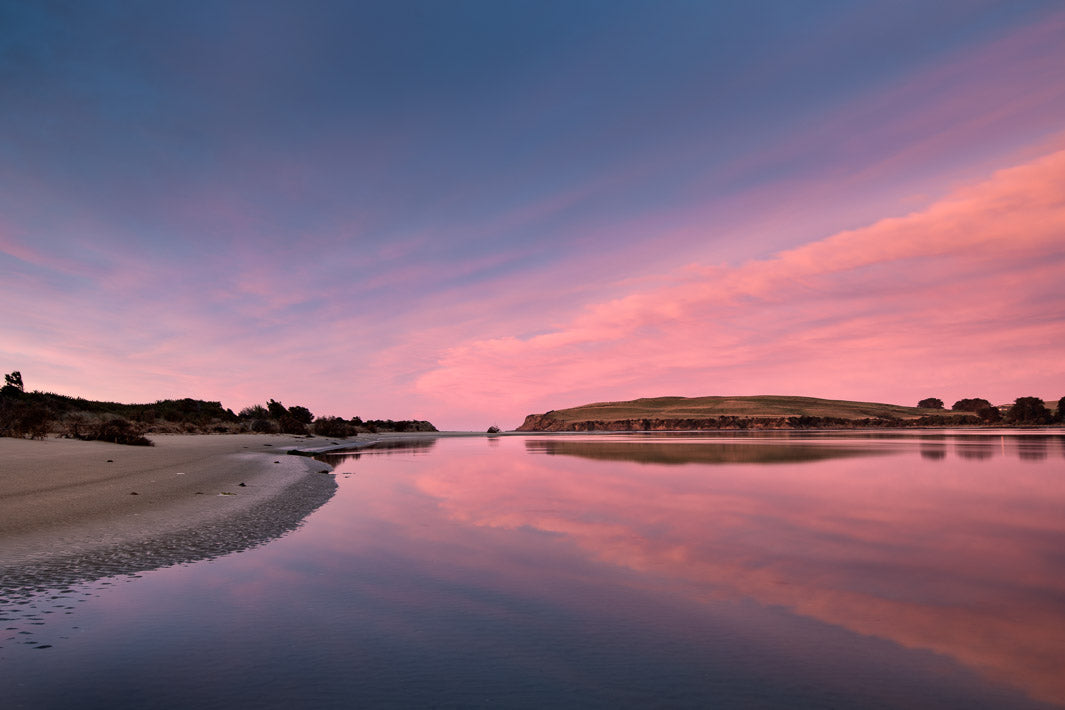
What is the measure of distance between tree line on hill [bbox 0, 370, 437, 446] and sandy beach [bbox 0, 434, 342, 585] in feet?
11.5

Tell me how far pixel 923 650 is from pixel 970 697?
128cm

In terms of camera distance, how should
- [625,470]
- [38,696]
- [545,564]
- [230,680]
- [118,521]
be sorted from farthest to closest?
[625,470] → [118,521] → [545,564] → [230,680] → [38,696]

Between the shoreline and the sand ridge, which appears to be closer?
the shoreline

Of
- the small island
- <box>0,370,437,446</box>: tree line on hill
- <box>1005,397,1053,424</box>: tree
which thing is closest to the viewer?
<box>0,370,437,446</box>: tree line on hill

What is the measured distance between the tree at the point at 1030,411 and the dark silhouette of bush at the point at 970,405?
26.2 metres

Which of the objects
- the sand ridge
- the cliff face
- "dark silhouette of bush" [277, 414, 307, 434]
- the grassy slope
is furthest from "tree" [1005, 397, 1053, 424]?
the sand ridge

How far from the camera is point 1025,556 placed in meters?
11.3

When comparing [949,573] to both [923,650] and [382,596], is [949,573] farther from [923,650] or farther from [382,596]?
[382,596]

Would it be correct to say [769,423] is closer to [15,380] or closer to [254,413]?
[254,413]

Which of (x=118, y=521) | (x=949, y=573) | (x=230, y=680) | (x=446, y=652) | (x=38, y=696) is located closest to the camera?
(x=38, y=696)

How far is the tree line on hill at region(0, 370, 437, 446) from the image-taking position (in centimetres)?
3033

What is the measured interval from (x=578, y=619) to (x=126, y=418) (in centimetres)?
5942

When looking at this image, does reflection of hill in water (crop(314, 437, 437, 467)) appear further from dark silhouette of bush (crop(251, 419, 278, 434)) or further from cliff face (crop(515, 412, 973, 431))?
cliff face (crop(515, 412, 973, 431))

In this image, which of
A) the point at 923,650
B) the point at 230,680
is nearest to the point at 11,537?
the point at 230,680
